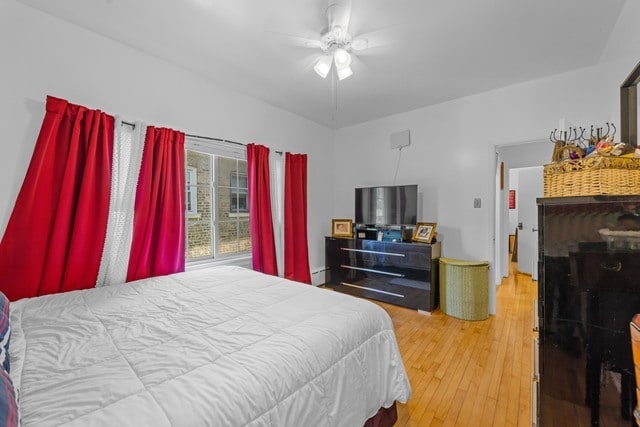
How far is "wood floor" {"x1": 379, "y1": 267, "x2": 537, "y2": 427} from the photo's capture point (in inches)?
61.6

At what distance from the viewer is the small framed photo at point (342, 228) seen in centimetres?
374

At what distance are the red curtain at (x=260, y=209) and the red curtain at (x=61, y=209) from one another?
127cm

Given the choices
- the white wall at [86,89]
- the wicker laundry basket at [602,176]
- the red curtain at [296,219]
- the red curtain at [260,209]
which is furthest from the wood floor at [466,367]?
the white wall at [86,89]

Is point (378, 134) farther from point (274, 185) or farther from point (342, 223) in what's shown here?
point (274, 185)

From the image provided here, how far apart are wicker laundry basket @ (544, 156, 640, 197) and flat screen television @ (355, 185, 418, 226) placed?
7.14 feet

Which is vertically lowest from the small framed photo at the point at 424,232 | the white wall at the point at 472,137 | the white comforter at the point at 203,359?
the white comforter at the point at 203,359

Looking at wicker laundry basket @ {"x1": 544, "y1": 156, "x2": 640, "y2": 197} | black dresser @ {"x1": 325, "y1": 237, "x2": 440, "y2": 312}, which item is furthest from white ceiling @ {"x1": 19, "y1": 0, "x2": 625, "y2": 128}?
black dresser @ {"x1": 325, "y1": 237, "x2": 440, "y2": 312}

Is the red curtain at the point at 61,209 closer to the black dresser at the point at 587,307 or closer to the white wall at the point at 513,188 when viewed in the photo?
the black dresser at the point at 587,307

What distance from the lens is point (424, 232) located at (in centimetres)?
320

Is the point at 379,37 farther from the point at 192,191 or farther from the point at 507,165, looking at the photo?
the point at 507,165

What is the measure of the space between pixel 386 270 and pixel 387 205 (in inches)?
32.4

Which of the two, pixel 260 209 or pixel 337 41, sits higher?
pixel 337 41

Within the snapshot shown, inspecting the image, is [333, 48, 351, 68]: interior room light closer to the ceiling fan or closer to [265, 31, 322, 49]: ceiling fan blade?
the ceiling fan

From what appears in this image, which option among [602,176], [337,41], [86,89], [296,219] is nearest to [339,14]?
[337,41]
